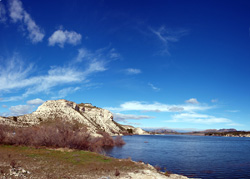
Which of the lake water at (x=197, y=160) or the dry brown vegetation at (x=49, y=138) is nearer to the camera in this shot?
the lake water at (x=197, y=160)

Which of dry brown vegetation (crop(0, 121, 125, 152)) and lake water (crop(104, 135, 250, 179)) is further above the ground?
dry brown vegetation (crop(0, 121, 125, 152))

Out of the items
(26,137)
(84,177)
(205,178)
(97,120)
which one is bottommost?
(205,178)

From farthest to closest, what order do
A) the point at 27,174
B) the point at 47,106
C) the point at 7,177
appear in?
the point at 47,106, the point at 27,174, the point at 7,177

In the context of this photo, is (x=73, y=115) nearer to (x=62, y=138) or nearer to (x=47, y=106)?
(x=47, y=106)

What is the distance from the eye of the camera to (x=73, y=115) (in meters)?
152

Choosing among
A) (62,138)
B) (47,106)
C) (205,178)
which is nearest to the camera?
(205,178)

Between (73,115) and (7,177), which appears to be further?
(73,115)

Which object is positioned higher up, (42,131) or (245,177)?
(42,131)

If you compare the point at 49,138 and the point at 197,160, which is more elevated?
the point at 49,138

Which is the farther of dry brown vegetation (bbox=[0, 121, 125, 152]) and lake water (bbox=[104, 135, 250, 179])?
dry brown vegetation (bbox=[0, 121, 125, 152])

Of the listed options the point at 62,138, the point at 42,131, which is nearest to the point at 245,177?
the point at 62,138

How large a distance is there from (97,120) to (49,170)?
557 ft

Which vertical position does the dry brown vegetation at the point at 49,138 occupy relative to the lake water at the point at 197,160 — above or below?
above

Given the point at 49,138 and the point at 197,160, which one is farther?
the point at 197,160
